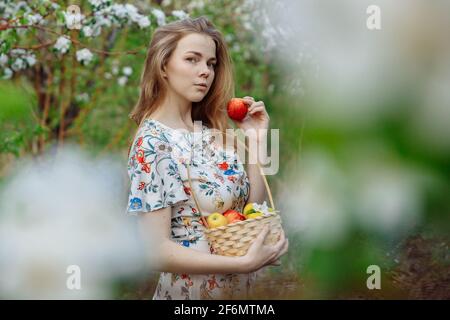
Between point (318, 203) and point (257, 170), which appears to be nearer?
point (257, 170)

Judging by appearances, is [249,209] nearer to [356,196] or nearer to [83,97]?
[356,196]

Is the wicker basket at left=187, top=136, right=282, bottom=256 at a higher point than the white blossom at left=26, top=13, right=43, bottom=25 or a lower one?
lower

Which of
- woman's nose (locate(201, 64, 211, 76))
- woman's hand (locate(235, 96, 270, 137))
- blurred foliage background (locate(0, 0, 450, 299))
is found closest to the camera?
woman's nose (locate(201, 64, 211, 76))

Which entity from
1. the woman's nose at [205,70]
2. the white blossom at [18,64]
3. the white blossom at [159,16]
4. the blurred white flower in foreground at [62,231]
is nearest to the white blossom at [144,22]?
the white blossom at [159,16]

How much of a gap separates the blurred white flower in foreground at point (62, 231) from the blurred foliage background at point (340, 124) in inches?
5.2

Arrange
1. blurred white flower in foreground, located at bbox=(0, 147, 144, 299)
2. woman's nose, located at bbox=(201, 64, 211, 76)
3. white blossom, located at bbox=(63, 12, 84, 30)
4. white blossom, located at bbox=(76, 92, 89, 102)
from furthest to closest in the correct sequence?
white blossom, located at bbox=(76, 92, 89, 102)
blurred white flower in foreground, located at bbox=(0, 147, 144, 299)
white blossom, located at bbox=(63, 12, 84, 30)
woman's nose, located at bbox=(201, 64, 211, 76)

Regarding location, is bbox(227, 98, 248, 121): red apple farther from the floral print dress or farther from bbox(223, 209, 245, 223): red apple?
bbox(223, 209, 245, 223): red apple

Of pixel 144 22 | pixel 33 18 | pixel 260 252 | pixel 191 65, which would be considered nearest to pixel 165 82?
pixel 191 65

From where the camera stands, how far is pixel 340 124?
348cm

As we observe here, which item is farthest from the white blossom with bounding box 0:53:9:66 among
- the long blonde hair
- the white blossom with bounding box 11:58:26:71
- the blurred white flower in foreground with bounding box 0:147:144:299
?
the long blonde hair

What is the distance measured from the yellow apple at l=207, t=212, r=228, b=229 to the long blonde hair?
280 mm

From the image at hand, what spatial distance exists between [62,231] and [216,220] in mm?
2450

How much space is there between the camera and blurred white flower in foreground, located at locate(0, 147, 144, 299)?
357 centimetres
